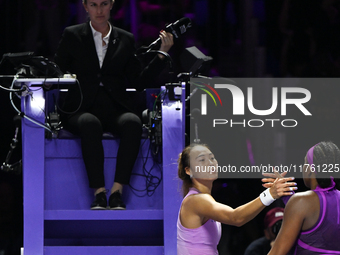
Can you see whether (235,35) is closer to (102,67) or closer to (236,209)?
(102,67)

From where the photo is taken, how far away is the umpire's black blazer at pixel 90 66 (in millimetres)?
3670

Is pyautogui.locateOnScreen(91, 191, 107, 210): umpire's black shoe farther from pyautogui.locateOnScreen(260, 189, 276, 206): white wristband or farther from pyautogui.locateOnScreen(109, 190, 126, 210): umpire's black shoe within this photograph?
pyautogui.locateOnScreen(260, 189, 276, 206): white wristband

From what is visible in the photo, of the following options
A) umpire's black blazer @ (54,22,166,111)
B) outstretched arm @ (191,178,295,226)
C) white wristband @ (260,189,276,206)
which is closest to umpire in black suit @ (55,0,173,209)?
umpire's black blazer @ (54,22,166,111)

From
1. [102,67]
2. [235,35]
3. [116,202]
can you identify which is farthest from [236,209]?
[235,35]

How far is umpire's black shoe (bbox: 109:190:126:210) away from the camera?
3320 millimetres

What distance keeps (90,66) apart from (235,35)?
222 centimetres

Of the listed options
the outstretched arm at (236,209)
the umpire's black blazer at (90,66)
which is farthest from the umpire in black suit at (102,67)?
the outstretched arm at (236,209)

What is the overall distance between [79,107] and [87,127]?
0.22 meters

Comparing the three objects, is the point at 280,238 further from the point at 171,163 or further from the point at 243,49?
the point at 243,49

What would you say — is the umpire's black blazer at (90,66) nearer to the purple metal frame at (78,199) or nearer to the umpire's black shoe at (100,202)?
the purple metal frame at (78,199)

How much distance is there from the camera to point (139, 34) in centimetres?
540

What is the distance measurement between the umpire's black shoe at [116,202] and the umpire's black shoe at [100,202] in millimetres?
37

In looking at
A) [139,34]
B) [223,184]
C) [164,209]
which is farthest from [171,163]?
[139,34]

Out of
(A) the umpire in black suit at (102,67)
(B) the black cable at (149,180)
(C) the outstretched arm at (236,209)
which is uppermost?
(A) the umpire in black suit at (102,67)
